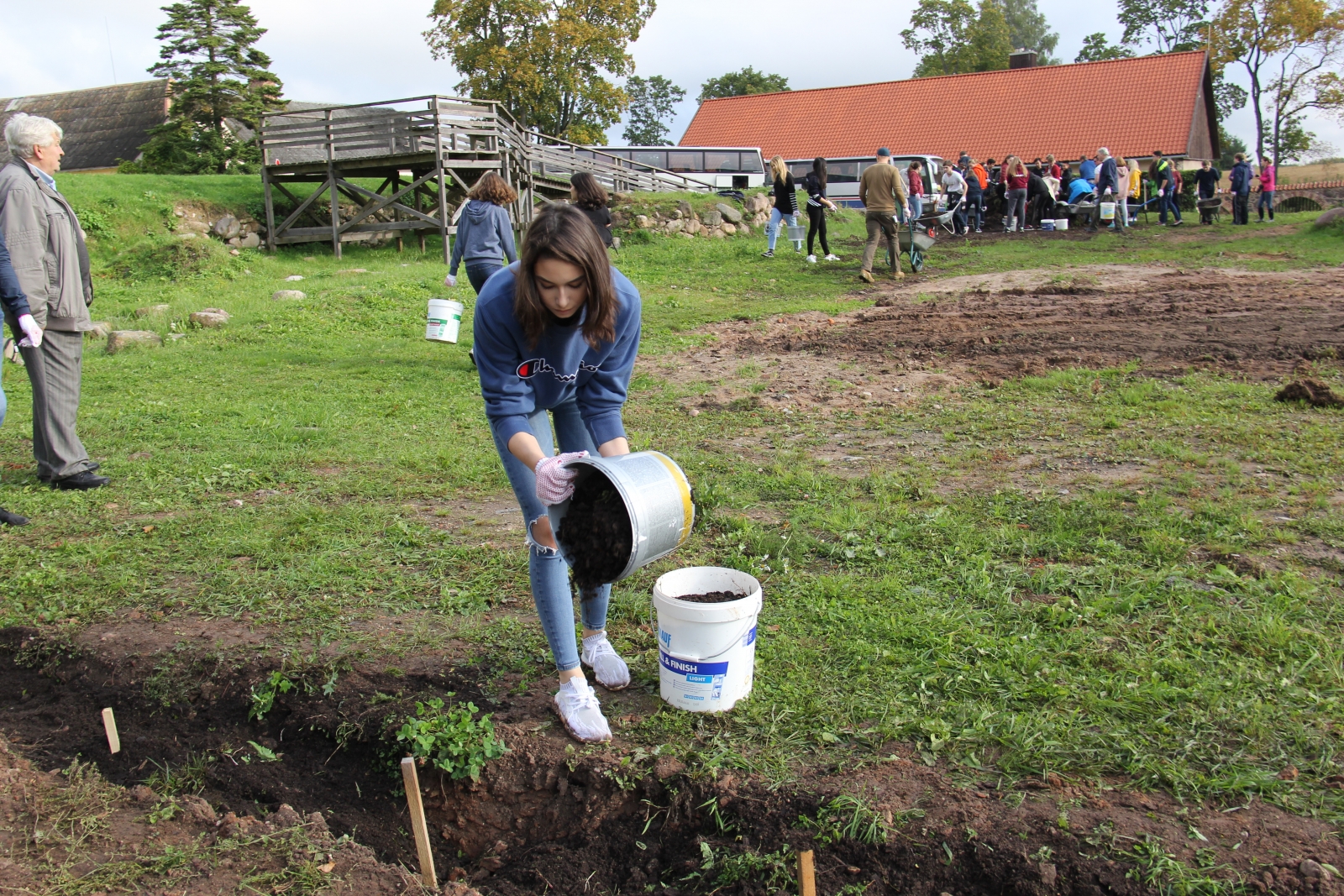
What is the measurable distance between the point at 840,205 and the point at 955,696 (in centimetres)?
2321

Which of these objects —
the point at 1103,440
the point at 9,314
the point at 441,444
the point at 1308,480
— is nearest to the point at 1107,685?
the point at 1308,480

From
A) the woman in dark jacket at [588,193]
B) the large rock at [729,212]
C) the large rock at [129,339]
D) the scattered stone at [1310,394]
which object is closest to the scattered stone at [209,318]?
the large rock at [129,339]

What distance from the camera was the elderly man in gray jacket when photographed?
17.0 feet

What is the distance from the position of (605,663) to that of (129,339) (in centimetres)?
948

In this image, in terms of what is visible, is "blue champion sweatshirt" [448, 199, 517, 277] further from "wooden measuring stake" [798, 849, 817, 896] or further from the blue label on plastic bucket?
"wooden measuring stake" [798, 849, 817, 896]

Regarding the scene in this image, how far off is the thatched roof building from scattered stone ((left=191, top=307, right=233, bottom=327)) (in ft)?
88.8

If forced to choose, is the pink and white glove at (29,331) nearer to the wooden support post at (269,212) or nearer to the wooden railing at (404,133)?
the wooden railing at (404,133)

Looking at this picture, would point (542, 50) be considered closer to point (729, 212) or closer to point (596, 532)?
point (729, 212)

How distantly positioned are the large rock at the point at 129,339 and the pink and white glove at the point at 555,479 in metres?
9.68

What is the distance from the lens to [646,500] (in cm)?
250

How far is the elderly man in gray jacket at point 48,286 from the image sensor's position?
17.0ft

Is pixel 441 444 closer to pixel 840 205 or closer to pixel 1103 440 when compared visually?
pixel 1103 440

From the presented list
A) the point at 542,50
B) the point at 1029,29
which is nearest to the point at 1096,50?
the point at 1029,29

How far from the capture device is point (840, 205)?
2467 cm
